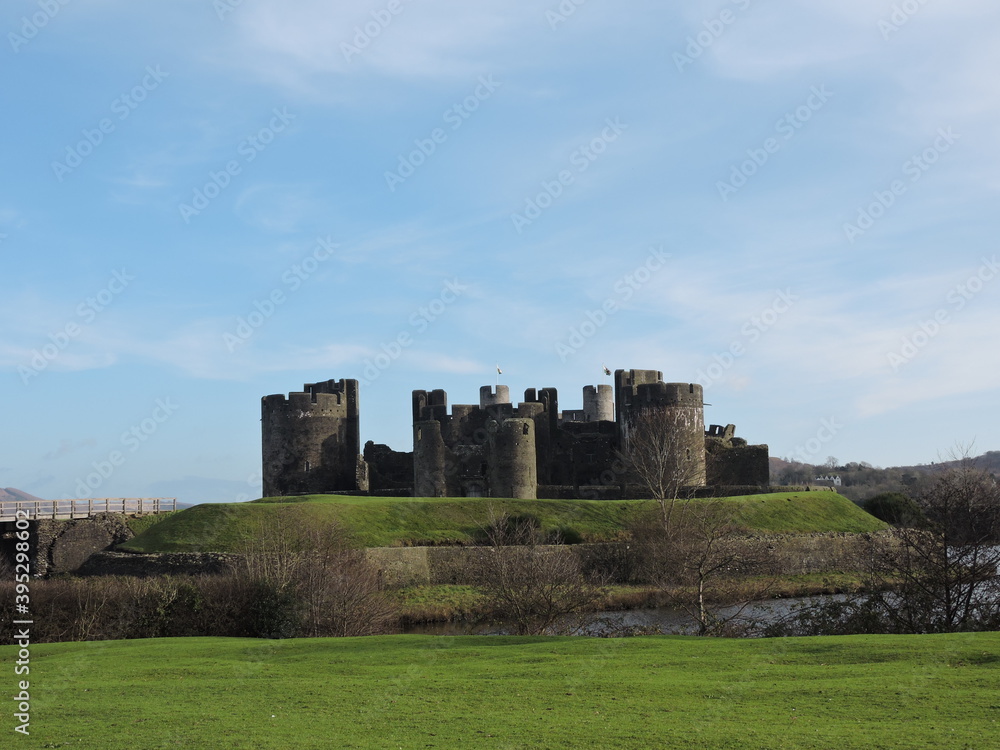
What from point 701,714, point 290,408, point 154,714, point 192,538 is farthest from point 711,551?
point 290,408

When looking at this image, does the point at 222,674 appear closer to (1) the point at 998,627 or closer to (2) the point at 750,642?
(2) the point at 750,642

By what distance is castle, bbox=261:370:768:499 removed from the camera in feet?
172

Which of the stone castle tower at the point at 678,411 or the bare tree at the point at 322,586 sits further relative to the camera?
the stone castle tower at the point at 678,411

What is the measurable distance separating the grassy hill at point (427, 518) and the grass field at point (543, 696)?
70.9ft

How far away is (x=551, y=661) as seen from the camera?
17781mm

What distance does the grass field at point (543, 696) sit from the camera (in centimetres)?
1223

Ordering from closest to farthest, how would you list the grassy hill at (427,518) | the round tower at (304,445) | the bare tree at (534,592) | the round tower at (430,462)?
the bare tree at (534,592), the grassy hill at (427,518), the round tower at (430,462), the round tower at (304,445)

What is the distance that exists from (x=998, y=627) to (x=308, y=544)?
67.2 feet

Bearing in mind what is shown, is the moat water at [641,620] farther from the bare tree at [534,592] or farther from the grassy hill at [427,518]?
the grassy hill at [427,518]

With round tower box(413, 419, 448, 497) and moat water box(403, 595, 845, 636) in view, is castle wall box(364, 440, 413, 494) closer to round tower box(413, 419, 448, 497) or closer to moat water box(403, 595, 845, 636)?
round tower box(413, 419, 448, 497)

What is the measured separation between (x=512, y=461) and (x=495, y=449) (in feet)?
3.45

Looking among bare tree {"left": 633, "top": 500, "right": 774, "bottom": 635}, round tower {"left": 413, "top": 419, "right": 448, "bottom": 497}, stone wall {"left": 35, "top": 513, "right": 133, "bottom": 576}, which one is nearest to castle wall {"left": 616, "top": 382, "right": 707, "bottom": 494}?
bare tree {"left": 633, "top": 500, "right": 774, "bottom": 635}

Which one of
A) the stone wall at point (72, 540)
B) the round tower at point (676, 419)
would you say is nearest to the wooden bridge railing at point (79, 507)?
the stone wall at point (72, 540)

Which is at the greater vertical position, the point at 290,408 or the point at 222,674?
the point at 290,408
